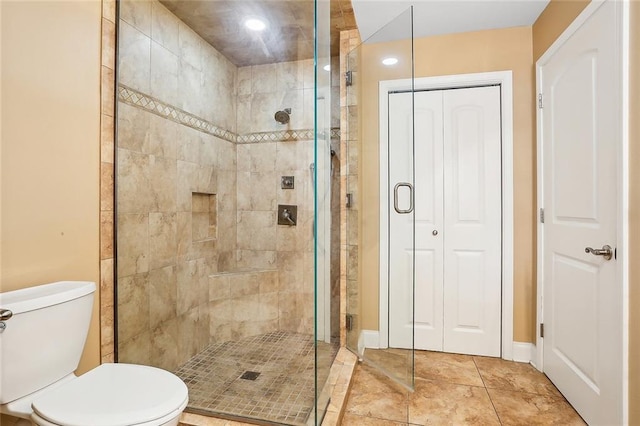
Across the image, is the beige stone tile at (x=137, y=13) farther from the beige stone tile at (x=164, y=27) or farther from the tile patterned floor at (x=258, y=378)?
the tile patterned floor at (x=258, y=378)

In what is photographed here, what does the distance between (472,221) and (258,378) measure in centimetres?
176

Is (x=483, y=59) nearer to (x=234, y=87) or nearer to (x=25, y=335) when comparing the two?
(x=234, y=87)

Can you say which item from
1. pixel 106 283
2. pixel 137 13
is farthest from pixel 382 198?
pixel 137 13

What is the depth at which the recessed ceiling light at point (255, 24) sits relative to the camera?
1888 mm

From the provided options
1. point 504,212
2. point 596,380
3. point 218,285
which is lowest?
point 596,380

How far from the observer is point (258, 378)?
1.72 metres

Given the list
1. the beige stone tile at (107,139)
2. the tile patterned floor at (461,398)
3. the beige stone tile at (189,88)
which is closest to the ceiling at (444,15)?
the beige stone tile at (189,88)

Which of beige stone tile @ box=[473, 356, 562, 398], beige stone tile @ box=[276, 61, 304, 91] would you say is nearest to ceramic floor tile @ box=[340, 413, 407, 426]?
beige stone tile @ box=[473, 356, 562, 398]

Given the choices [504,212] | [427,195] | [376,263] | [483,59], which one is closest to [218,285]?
[376,263]

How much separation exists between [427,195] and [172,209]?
1.74 meters

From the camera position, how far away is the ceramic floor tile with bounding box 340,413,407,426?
156 cm

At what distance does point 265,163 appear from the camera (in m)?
2.04

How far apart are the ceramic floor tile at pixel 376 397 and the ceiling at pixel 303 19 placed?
73.4 inches

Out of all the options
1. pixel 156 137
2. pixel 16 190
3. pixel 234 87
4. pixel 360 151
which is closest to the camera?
pixel 16 190
